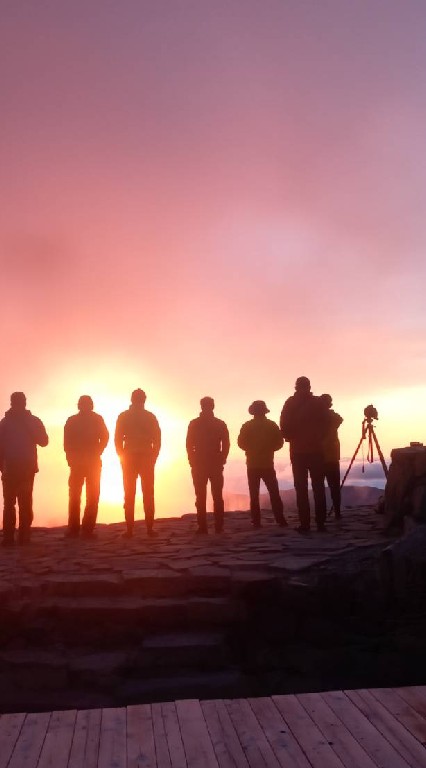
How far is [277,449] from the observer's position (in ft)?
35.3

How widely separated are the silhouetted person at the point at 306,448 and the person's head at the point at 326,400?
0.10m

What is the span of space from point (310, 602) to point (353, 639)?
0.59 m

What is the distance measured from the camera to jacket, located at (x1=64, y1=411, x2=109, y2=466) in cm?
1020

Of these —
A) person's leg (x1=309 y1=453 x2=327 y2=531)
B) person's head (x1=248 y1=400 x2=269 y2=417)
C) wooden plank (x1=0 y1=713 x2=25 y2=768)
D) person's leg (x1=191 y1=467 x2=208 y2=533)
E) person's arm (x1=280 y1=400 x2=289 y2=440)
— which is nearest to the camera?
wooden plank (x1=0 y1=713 x2=25 y2=768)

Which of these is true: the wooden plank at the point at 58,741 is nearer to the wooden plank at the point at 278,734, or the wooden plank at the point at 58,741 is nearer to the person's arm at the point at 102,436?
the wooden plank at the point at 278,734

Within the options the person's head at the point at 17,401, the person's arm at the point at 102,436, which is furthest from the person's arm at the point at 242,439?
the person's head at the point at 17,401

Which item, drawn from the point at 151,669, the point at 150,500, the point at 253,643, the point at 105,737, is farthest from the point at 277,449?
the point at 105,737

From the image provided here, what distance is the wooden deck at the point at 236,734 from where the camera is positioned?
3.59m

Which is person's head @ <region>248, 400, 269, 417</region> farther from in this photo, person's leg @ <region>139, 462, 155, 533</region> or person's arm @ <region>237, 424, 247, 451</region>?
person's leg @ <region>139, 462, 155, 533</region>

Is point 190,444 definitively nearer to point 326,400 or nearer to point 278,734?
point 326,400

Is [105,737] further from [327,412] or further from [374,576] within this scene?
[327,412]

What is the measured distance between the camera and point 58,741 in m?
3.88

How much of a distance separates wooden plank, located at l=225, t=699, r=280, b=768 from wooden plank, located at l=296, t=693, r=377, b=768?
0.35 m

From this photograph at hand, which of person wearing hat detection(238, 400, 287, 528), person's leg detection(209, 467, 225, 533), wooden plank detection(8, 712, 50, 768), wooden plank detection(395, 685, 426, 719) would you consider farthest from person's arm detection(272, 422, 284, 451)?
wooden plank detection(8, 712, 50, 768)
